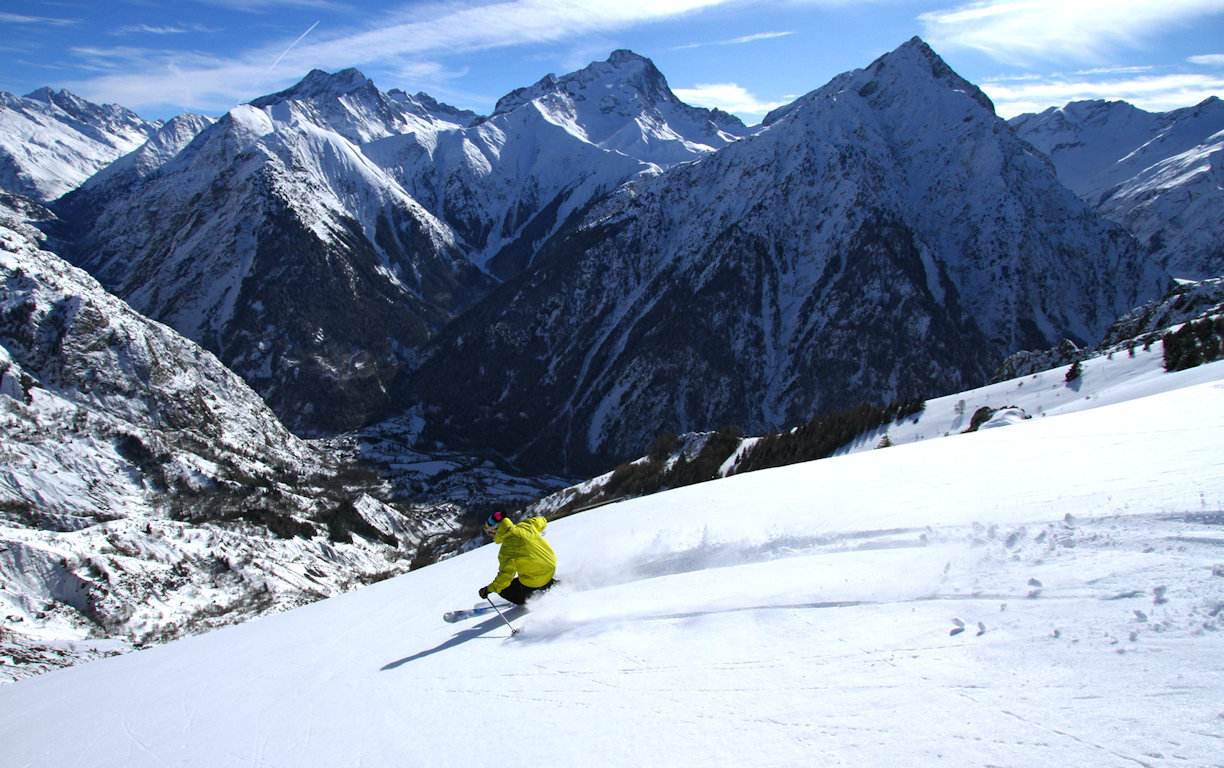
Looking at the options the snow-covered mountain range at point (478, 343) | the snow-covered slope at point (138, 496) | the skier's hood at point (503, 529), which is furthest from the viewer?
the snow-covered mountain range at point (478, 343)

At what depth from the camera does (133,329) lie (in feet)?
339

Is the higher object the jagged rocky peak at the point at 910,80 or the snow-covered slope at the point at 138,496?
the jagged rocky peak at the point at 910,80

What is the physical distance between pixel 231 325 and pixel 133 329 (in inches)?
2845

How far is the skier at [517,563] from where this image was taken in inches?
387

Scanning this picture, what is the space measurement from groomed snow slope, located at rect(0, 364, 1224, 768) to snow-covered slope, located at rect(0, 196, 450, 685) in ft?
174

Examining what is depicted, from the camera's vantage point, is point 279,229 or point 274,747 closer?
point 274,747

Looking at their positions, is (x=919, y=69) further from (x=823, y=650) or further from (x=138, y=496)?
(x=823, y=650)

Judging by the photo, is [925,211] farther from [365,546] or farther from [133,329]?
[133,329]

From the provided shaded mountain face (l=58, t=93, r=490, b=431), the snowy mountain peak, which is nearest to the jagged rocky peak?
the snowy mountain peak

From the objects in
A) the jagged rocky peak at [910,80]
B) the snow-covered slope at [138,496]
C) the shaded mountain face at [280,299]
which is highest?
the jagged rocky peak at [910,80]

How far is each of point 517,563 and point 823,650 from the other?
17.9ft

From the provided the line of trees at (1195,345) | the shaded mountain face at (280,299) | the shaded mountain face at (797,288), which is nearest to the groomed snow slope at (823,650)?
the line of trees at (1195,345)

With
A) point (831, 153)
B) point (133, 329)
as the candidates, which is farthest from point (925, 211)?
point (133, 329)

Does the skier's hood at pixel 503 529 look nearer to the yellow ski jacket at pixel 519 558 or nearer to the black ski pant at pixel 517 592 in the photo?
the yellow ski jacket at pixel 519 558
